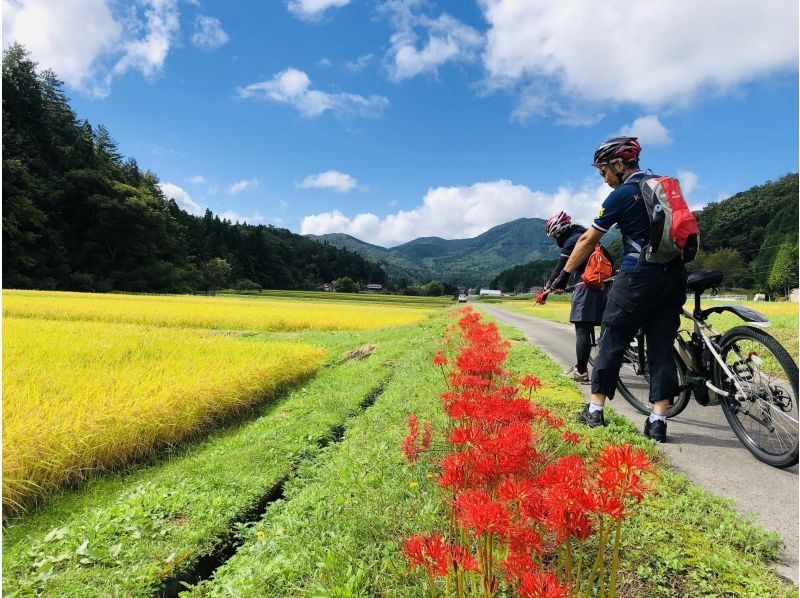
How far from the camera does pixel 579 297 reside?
196 inches

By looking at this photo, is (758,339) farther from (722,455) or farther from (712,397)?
(722,455)

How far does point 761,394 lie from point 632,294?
1.25 meters

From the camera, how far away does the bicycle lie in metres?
2.94

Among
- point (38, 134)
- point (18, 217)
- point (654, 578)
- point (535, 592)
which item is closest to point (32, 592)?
point (535, 592)

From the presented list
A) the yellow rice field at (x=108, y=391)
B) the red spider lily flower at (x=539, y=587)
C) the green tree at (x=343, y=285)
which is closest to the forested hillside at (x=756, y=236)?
the green tree at (x=343, y=285)

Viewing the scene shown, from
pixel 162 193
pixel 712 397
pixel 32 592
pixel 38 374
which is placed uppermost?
pixel 162 193

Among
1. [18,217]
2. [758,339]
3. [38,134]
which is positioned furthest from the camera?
[38,134]

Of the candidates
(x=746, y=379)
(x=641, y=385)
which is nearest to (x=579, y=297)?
(x=641, y=385)

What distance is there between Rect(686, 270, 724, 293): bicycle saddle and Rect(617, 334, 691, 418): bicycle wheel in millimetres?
A: 743

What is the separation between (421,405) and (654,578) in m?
2.88

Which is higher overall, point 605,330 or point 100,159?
point 100,159

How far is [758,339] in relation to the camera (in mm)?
3107

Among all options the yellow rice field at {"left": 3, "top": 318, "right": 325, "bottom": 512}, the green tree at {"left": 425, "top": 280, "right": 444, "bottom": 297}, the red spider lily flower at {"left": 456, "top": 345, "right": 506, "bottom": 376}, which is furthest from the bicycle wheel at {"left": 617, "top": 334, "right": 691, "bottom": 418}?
the green tree at {"left": 425, "top": 280, "right": 444, "bottom": 297}

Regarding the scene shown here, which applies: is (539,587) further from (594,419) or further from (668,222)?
(594,419)
